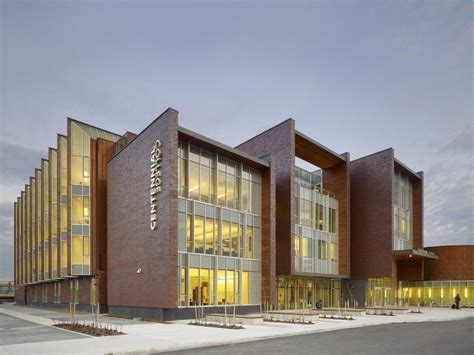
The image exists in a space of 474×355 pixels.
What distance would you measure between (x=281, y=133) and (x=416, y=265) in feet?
97.6

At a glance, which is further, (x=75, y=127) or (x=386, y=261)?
(x=386, y=261)

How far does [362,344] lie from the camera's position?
18406mm

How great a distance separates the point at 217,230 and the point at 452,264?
37442mm

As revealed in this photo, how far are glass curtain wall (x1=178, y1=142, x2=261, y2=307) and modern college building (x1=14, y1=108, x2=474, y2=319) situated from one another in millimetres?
104

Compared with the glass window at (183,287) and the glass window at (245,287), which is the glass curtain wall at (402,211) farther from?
the glass window at (183,287)

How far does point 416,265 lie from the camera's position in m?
59.1

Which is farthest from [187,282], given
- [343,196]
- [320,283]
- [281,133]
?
[343,196]

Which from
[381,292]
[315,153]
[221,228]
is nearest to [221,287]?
[221,228]

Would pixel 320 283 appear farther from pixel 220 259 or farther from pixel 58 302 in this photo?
pixel 58 302

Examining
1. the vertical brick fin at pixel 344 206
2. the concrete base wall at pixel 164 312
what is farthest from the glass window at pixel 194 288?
the vertical brick fin at pixel 344 206

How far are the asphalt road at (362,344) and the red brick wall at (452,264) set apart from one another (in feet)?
124

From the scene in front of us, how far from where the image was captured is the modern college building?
32219 millimetres

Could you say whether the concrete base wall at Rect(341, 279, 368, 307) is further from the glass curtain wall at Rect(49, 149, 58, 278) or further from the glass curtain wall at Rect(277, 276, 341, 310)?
the glass curtain wall at Rect(49, 149, 58, 278)

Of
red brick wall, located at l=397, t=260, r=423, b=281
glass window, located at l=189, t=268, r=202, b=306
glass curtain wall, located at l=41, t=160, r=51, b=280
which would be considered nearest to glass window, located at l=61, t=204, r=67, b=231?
glass curtain wall, located at l=41, t=160, r=51, b=280
